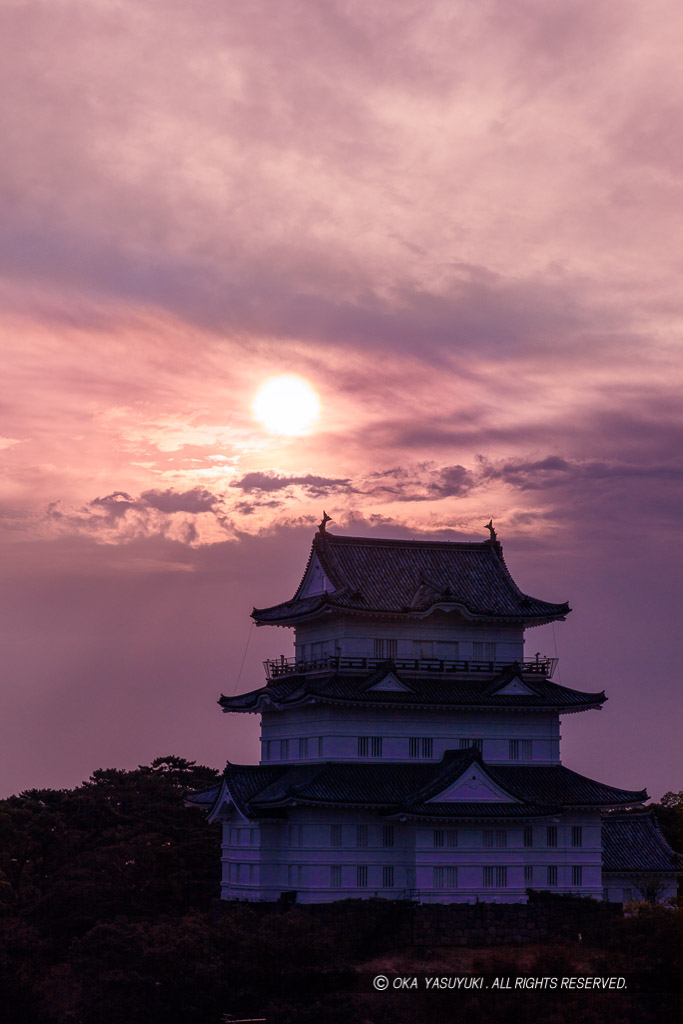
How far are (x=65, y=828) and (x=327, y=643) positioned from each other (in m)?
22.5

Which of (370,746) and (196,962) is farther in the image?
(370,746)

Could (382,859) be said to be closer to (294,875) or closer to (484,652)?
(294,875)

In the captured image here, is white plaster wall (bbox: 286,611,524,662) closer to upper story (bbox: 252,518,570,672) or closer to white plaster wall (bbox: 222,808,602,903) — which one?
upper story (bbox: 252,518,570,672)

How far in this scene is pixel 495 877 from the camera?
65500 millimetres

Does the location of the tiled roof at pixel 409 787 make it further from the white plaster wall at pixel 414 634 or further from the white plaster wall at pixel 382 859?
the white plaster wall at pixel 414 634

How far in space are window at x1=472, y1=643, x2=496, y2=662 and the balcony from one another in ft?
2.16

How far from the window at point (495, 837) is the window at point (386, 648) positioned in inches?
444

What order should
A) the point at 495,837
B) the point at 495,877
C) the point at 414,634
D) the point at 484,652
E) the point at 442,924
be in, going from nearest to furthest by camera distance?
the point at 442,924 < the point at 495,877 < the point at 495,837 < the point at 414,634 < the point at 484,652

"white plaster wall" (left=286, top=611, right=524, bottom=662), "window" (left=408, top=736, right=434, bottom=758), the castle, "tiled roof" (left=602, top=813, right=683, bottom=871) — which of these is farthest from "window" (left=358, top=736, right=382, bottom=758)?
"tiled roof" (left=602, top=813, right=683, bottom=871)

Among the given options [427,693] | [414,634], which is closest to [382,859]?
[427,693]

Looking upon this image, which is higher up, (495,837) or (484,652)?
(484,652)

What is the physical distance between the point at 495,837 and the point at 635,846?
11.0m

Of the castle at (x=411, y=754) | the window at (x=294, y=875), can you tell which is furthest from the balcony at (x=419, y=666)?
the window at (x=294, y=875)

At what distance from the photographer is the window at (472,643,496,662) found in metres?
73.4
